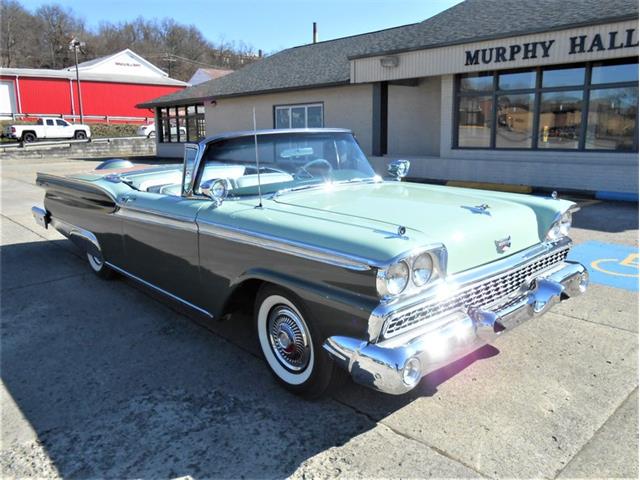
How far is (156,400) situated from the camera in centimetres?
309

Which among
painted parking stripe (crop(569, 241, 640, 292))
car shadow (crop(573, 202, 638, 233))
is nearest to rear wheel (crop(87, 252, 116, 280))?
painted parking stripe (crop(569, 241, 640, 292))

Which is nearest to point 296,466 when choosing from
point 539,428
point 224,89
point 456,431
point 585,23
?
point 456,431

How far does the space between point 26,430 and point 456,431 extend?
229 centimetres

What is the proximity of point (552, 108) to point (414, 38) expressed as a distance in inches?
176

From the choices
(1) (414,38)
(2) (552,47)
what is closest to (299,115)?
(1) (414,38)


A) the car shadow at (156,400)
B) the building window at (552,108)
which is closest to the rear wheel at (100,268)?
the car shadow at (156,400)

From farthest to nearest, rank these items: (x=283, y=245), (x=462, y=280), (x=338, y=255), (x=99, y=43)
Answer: (x=99, y=43)
(x=283, y=245)
(x=462, y=280)
(x=338, y=255)

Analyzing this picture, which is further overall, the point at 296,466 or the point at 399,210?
the point at 399,210

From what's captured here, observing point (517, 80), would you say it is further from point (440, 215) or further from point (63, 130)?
point (63, 130)

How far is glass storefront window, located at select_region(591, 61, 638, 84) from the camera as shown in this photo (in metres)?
10.6

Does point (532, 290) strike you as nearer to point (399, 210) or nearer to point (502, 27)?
point (399, 210)

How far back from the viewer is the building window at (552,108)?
10859 mm

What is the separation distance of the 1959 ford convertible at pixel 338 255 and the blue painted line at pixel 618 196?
730cm

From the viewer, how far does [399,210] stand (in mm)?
3223
